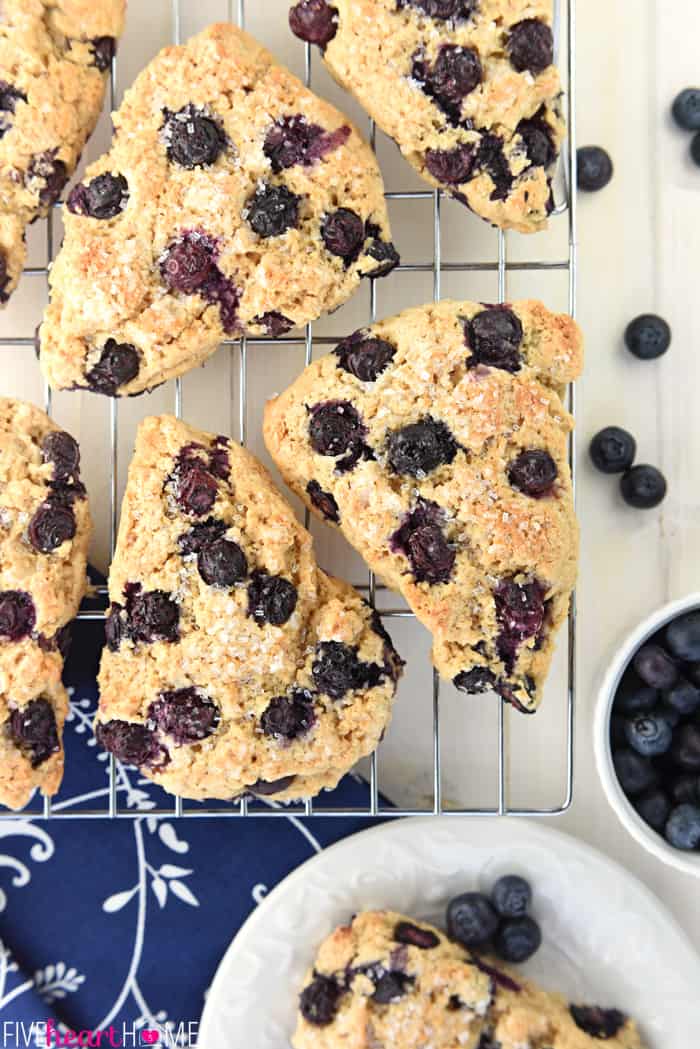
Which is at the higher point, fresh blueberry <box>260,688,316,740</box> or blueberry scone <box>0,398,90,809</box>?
blueberry scone <box>0,398,90,809</box>

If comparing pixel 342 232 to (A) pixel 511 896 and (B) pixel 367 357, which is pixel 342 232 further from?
(A) pixel 511 896

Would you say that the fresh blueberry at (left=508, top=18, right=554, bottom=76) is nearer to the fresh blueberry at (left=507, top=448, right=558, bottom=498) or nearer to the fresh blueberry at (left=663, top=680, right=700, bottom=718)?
the fresh blueberry at (left=507, top=448, right=558, bottom=498)

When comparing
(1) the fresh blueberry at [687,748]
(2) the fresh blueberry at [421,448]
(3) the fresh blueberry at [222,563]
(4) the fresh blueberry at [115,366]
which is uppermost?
(4) the fresh blueberry at [115,366]

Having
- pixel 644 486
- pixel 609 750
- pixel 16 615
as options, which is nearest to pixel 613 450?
pixel 644 486

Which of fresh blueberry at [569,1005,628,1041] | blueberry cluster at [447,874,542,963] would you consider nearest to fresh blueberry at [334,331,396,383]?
blueberry cluster at [447,874,542,963]

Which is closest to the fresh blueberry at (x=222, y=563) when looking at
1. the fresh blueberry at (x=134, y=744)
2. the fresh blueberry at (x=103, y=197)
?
the fresh blueberry at (x=134, y=744)

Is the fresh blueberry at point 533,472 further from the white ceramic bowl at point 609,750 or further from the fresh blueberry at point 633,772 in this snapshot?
the fresh blueberry at point 633,772
